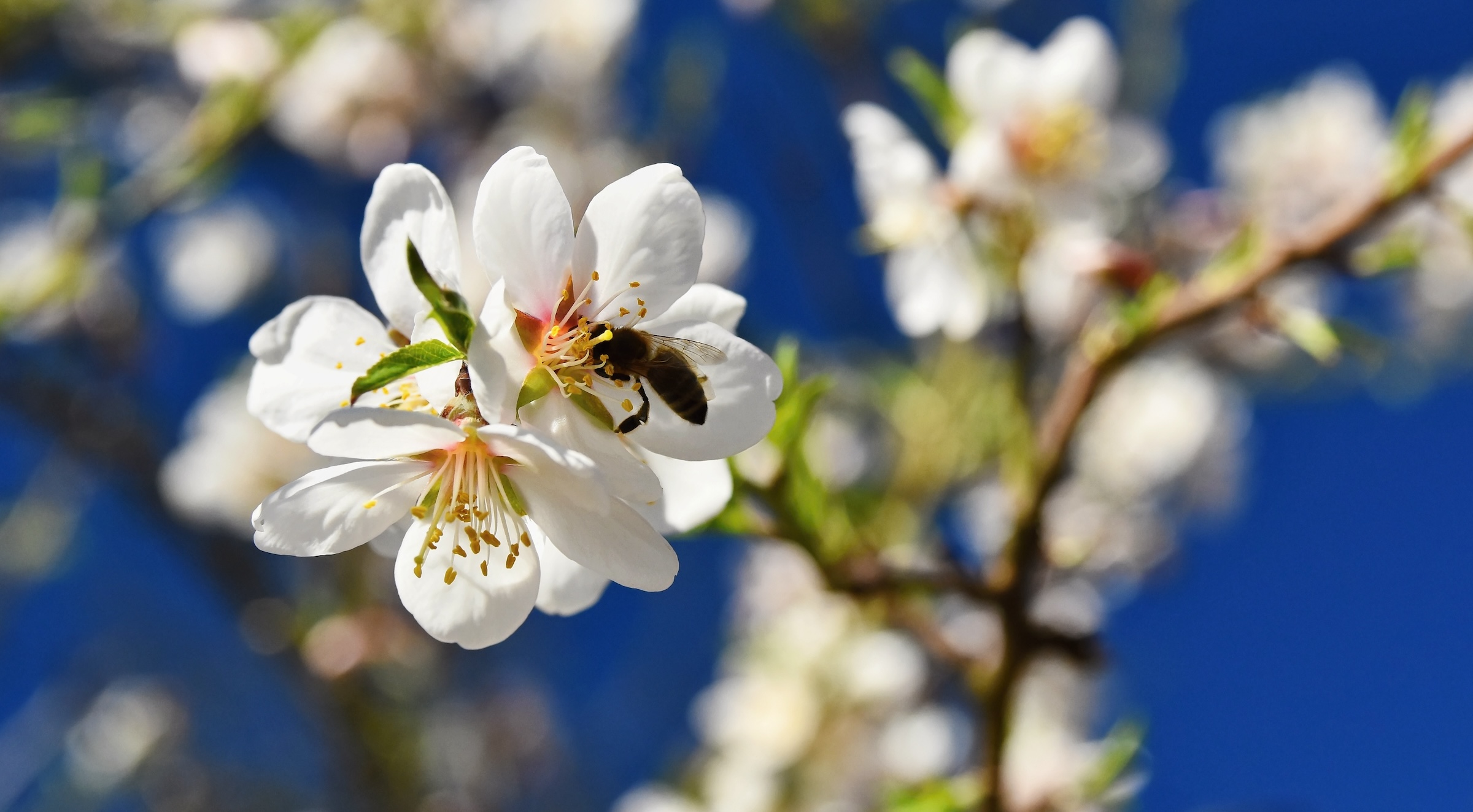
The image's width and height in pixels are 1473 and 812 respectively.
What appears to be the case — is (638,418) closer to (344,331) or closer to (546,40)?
(344,331)

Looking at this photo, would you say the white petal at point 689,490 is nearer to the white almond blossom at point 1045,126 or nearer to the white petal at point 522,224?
the white petal at point 522,224

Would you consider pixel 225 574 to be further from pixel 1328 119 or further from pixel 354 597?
pixel 1328 119

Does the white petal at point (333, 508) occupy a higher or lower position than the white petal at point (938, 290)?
lower

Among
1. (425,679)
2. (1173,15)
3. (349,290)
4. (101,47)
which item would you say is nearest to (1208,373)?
(1173,15)

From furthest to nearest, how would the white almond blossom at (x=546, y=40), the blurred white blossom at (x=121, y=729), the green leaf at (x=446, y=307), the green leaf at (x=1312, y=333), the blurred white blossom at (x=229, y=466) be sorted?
the blurred white blossom at (x=121, y=729) → the white almond blossom at (x=546, y=40) → the blurred white blossom at (x=229, y=466) → the green leaf at (x=1312, y=333) → the green leaf at (x=446, y=307)

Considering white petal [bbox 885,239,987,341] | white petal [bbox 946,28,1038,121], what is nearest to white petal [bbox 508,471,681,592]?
white petal [bbox 885,239,987,341]

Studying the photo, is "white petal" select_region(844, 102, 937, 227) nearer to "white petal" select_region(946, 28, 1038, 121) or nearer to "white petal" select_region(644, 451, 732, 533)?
"white petal" select_region(946, 28, 1038, 121)

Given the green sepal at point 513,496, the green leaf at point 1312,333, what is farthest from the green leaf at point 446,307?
the green leaf at point 1312,333
